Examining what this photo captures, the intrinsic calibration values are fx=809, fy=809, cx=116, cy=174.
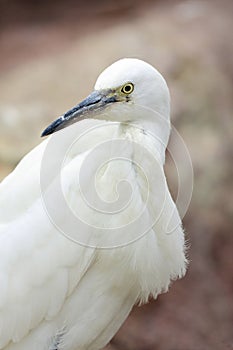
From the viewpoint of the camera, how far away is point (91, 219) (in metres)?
3.14

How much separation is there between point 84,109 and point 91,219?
1.42 ft

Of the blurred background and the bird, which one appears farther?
the blurred background

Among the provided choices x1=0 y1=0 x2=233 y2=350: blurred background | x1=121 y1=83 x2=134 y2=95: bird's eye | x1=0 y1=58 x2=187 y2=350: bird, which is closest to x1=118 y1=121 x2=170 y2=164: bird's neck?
x1=0 y1=58 x2=187 y2=350: bird

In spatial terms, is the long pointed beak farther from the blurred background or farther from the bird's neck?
the blurred background

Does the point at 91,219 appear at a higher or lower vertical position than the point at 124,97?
lower

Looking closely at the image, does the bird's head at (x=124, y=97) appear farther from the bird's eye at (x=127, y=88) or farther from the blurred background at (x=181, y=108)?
the blurred background at (x=181, y=108)

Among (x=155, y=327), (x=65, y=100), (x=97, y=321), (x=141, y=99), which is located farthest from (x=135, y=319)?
(x=141, y=99)

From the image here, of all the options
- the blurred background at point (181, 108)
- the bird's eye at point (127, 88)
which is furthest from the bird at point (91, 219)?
the blurred background at point (181, 108)

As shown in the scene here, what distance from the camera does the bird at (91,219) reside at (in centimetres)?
306

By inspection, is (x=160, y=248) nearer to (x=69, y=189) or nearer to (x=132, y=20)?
(x=69, y=189)

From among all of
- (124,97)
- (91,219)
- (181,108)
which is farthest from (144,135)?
(181,108)

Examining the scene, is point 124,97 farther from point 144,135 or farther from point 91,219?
point 91,219

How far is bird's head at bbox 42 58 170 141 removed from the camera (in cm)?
299

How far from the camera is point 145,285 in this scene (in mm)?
3287
